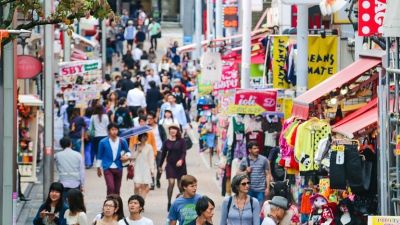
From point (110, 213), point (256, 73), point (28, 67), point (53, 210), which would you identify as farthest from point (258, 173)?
point (256, 73)

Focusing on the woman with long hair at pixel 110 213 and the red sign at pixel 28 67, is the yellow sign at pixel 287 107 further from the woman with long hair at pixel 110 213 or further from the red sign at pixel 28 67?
the woman with long hair at pixel 110 213

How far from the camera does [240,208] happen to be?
1761 cm

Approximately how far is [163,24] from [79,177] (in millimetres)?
57363

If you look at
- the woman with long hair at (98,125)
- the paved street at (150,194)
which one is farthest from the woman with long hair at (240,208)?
the woman with long hair at (98,125)

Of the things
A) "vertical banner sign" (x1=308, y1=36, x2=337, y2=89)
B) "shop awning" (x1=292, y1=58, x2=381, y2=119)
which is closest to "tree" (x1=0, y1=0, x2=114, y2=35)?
"shop awning" (x1=292, y1=58, x2=381, y2=119)

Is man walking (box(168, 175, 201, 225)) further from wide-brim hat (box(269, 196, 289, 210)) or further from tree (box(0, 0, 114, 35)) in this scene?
tree (box(0, 0, 114, 35))

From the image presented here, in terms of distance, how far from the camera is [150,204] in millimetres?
27375

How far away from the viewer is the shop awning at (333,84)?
20298 millimetres

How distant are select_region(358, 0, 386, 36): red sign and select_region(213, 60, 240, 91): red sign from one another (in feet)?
43.4

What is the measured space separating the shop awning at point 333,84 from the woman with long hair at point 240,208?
318 cm

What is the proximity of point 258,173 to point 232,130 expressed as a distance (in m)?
3.59

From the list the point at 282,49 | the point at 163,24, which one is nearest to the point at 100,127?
the point at 282,49

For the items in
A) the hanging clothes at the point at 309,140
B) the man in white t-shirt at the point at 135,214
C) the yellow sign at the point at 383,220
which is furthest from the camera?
the hanging clothes at the point at 309,140

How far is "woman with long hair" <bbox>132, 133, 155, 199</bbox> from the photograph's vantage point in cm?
2595
